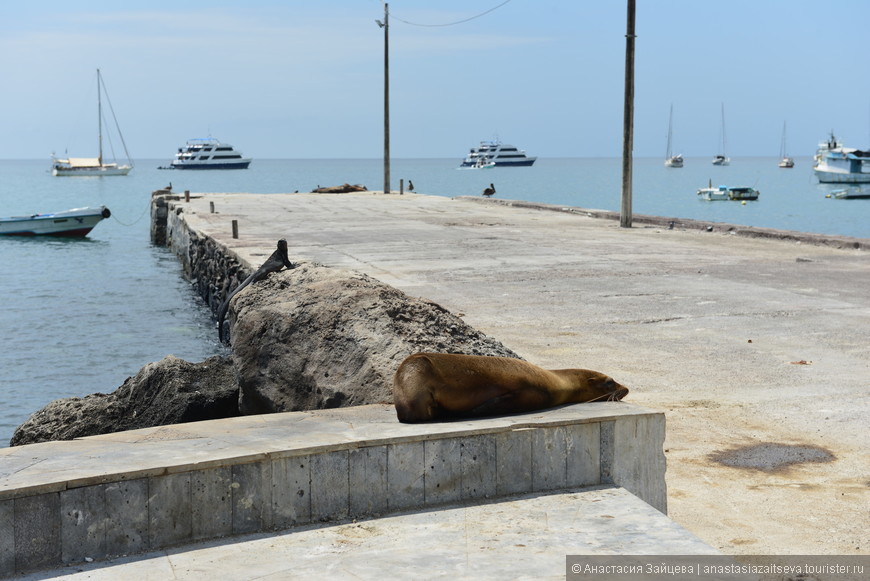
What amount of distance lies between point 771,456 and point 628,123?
66.8ft

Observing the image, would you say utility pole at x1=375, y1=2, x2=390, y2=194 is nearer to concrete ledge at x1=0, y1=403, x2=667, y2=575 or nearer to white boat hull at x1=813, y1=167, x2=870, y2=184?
concrete ledge at x1=0, y1=403, x2=667, y2=575

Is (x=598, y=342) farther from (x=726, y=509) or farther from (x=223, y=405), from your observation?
(x=726, y=509)

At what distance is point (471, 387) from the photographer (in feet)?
18.3

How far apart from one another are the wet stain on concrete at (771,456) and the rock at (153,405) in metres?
4.49

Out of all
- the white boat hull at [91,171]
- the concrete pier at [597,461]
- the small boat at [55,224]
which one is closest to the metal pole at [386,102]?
the small boat at [55,224]

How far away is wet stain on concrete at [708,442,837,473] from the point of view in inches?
244

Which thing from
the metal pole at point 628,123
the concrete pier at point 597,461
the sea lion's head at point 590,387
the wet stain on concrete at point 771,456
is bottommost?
the wet stain on concrete at point 771,456

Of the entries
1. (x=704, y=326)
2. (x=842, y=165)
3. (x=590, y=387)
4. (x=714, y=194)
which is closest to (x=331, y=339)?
(x=590, y=387)

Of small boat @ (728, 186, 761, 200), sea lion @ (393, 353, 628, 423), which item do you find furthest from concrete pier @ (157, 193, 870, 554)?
small boat @ (728, 186, 761, 200)

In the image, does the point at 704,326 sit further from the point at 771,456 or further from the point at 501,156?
the point at 501,156

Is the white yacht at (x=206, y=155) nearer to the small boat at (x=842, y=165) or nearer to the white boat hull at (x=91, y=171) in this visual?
the white boat hull at (x=91, y=171)

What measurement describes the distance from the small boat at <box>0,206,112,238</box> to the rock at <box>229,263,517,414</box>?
124ft

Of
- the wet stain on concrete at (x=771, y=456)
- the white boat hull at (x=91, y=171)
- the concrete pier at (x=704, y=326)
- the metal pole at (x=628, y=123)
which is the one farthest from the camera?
the white boat hull at (x=91, y=171)

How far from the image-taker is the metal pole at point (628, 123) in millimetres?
25344
